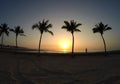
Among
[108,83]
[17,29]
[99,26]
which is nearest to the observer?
[108,83]

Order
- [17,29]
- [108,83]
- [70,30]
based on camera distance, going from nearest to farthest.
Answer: [108,83]
[70,30]
[17,29]

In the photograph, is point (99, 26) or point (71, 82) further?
point (99, 26)

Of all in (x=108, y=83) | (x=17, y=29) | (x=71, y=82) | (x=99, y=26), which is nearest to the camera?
(x=108, y=83)

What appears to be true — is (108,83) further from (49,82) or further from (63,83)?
(49,82)

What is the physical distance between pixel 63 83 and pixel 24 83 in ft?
9.54

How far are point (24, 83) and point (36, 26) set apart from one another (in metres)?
31.2

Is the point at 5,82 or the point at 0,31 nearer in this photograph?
the point at 5,82

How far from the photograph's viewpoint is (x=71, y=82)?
13312mm

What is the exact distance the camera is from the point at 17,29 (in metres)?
63.2

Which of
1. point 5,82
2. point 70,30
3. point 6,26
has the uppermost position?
point 6,26

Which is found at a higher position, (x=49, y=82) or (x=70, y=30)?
(x=70, y=30)

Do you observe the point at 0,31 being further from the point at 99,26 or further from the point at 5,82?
the point at 5,82

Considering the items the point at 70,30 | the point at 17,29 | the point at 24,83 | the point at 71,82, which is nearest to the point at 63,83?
the point at 71,82

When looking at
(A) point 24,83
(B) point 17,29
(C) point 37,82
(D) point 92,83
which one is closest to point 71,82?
(D) point 92,83
